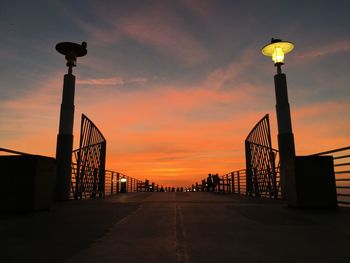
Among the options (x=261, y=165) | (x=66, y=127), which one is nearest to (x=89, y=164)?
(x=66, y=127)

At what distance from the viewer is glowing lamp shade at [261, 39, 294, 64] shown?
11484mm

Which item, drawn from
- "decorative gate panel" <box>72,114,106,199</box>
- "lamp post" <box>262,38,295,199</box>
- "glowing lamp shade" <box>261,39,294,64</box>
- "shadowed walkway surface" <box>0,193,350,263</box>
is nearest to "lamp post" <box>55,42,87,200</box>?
"decorative gate panel" <box>72,114,106,199</box>

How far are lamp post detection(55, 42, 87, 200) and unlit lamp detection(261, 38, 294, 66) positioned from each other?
7.79 metres

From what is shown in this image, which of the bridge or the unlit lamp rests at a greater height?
the unlit lamp

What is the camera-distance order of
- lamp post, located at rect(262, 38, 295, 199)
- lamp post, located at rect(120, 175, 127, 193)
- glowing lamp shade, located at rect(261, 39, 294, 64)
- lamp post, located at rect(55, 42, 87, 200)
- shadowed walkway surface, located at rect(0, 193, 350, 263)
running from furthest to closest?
lamp post, located at rect(120, 175, 127, 193), lamp post, located at rect(55, 42, 87, 200), glowing lamp shade, located at rect(261, 39, 294, 64), lamp post, located at rect(262, 38, 295, 199), shadowed walkway surface, located at rect(0, 193, 350, 263)

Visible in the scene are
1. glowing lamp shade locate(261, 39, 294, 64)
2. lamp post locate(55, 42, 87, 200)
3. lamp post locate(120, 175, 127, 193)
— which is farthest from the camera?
lamp post locate(120, 175, 127, 193)

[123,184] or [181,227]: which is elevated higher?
[123,184]

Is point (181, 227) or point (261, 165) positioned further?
point (261, 165)

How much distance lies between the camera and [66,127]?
12391 millimetres

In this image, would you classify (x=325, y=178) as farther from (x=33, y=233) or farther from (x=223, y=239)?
(x=33, y=233)

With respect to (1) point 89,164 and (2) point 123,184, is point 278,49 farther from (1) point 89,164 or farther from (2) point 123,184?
(2) point 123,184

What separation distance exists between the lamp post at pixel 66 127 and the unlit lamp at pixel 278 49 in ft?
25.5

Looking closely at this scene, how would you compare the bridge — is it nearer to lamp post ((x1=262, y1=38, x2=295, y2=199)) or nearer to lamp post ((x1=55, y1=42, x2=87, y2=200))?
lamp post ((x1=262, y1=38, x2=295, y2=199))

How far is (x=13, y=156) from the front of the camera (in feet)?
23.8
